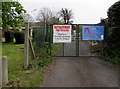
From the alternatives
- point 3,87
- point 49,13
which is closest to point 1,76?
point 3,87

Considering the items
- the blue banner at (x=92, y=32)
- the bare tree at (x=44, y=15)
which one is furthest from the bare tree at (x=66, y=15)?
the blue banner at (x=92, y=32)

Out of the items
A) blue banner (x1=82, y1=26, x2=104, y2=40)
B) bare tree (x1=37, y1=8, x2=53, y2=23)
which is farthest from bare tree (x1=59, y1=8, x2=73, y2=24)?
blue banner (x1=82, y1=26, x2=104, y2=40)

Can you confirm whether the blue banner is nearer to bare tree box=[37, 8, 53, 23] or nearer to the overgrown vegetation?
the overgrown vegetation

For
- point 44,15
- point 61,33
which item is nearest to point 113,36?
point 61,33

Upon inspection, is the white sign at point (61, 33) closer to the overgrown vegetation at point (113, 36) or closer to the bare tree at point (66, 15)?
the overgrown vegetation at point (113, 36)

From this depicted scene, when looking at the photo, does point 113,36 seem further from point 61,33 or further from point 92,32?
point 61,33

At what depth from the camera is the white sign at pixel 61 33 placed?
10.7 m

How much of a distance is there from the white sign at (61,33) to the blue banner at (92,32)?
3.05ft

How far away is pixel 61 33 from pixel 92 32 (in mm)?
1899

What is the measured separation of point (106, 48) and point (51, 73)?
17.1 feet

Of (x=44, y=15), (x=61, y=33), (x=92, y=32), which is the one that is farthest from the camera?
(x=44, y=15)

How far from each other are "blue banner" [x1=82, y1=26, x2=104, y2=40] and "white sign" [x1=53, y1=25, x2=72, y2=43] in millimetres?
929

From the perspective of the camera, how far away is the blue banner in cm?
1083

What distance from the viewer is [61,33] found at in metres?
10.7
